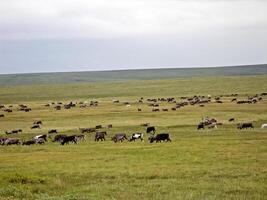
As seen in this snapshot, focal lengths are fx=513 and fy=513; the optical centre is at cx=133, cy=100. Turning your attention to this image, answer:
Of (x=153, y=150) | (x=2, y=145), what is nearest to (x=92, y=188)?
(x=153, y=150)

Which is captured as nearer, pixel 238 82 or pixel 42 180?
pixel 42 180

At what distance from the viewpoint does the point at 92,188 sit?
18203 millimetres

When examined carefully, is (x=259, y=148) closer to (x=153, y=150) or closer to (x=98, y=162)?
(x=153, y=150)

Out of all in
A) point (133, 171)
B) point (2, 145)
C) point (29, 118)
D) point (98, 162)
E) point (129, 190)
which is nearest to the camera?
point (129, 190)

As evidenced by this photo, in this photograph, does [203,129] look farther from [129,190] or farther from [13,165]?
[129,190]

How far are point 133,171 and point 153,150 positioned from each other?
261 inches

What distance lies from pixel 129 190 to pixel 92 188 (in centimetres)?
145

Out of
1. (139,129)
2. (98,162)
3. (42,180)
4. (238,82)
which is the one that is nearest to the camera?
(42,180)

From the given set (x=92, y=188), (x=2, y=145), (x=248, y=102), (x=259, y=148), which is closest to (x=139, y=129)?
(x=2, y=145)

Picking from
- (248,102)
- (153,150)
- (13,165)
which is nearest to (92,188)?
(13,165)

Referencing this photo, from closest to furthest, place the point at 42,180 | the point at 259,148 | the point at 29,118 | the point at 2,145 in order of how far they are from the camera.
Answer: the point at 42,180
the point at 259,148
the point at 2,145
the point at 29,118

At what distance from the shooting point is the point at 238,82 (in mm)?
122562

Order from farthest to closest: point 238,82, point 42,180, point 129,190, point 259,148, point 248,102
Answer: point 238,82, point 248,102, point 259,148, point 42,180, point 129,190

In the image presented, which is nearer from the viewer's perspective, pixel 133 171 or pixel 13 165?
pixel 133 171
